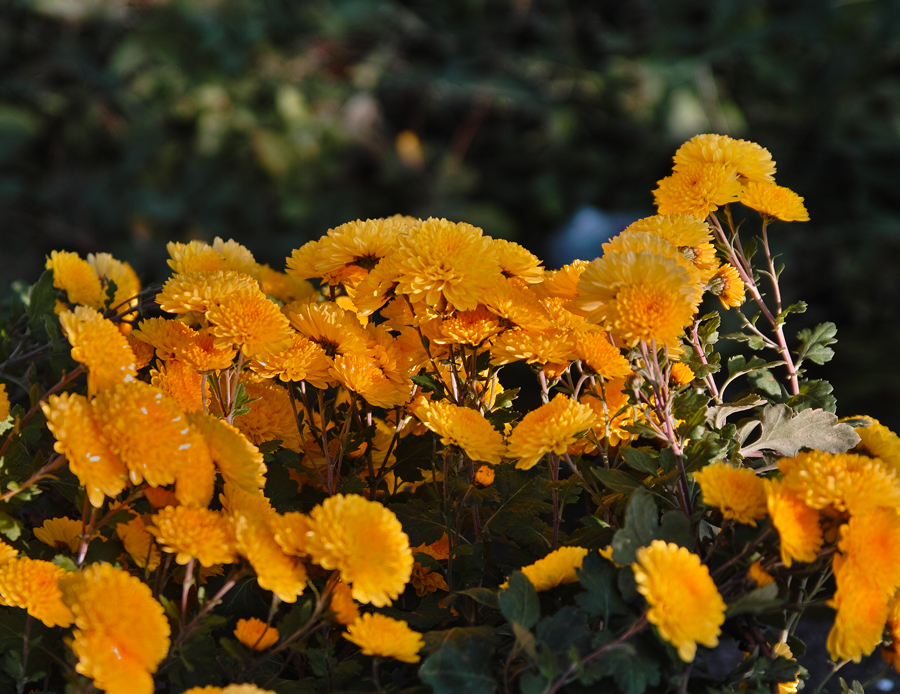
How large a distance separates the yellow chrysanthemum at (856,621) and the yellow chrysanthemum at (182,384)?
1.85 feet

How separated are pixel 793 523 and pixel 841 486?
0.04 metres

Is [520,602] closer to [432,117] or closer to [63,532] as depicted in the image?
[63,532]

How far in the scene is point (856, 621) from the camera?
533 mm

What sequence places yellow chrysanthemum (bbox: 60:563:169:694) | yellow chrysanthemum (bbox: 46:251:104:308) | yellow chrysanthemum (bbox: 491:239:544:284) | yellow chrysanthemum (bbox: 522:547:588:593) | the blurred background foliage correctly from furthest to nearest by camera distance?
the blurred background foliage
yellow chrysanthemum (bbox: 46:251:104:308)
yellow chrysanthemum (bbox: 491:239:544:284)
yellow chrysanthemum (bbox: 522:547:588:593)
yellow chrysanthemum (bbox: 60:563:169:694)

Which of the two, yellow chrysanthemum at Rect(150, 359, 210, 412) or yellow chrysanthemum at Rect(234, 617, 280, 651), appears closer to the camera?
yellow chrysanthemum at Rect(234, 617, 280, 651)

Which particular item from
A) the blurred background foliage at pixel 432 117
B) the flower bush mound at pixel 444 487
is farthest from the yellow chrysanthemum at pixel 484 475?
the blurred background foliage at pixel 432 117

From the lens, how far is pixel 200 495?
56 centimetres

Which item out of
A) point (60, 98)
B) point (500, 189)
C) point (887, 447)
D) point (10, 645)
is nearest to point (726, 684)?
point (887, 447)

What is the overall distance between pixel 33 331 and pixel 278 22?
290 cm

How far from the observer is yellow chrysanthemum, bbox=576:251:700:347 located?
572 mm

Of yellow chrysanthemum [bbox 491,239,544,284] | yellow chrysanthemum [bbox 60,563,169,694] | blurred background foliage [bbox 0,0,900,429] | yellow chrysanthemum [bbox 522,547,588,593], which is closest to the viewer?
yellow chrysanthemum [bbox 60,563,169,694]

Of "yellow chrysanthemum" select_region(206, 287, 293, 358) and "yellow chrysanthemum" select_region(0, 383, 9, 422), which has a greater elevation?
"yellow chrysanthemum" select_region(206, 287, 293, 358)

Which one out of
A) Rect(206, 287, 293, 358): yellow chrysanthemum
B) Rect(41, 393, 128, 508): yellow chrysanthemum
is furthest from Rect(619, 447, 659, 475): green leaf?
Rect(41, 393, 128, 508): yellow chrysanthemum

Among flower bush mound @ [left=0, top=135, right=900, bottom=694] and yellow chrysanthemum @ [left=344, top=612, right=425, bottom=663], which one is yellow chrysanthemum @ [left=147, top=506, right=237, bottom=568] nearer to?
flower bush mound @ [left=0, top=135, right=900, bottom=694]
